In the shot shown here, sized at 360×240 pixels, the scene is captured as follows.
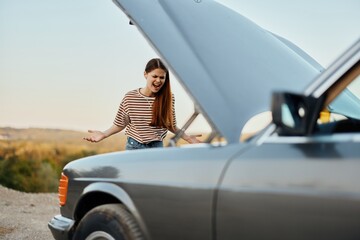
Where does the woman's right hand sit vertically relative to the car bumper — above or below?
above

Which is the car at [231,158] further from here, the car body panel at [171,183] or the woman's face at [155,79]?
the woman's face at [155,79]

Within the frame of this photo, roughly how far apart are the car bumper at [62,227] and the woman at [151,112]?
1375 mm

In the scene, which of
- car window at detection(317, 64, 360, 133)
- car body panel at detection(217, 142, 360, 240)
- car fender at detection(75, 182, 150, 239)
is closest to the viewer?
car body panel at detection(217, 142, 360, 240)

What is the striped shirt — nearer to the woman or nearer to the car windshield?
the woman

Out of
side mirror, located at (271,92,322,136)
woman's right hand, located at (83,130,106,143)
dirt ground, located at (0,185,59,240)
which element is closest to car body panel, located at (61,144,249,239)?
side mirror, located at (271,92,322,136)

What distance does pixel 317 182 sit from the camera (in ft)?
7.47

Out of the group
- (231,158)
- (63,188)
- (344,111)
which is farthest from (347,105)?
(63,188)

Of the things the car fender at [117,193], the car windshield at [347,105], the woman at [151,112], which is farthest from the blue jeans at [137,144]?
the car windshield at [347,105]

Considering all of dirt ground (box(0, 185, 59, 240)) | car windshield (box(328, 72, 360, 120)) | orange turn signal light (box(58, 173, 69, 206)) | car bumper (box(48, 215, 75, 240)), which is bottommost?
dirt ground (box(0, 185, 59, 240))

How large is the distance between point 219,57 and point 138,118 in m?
2.17

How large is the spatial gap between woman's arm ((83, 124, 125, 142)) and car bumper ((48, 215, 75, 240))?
1.25m

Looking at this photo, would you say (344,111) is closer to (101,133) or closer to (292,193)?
(292,193)

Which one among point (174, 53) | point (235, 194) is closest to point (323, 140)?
point (235, 194)

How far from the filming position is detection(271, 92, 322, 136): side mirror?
7.66 feet
